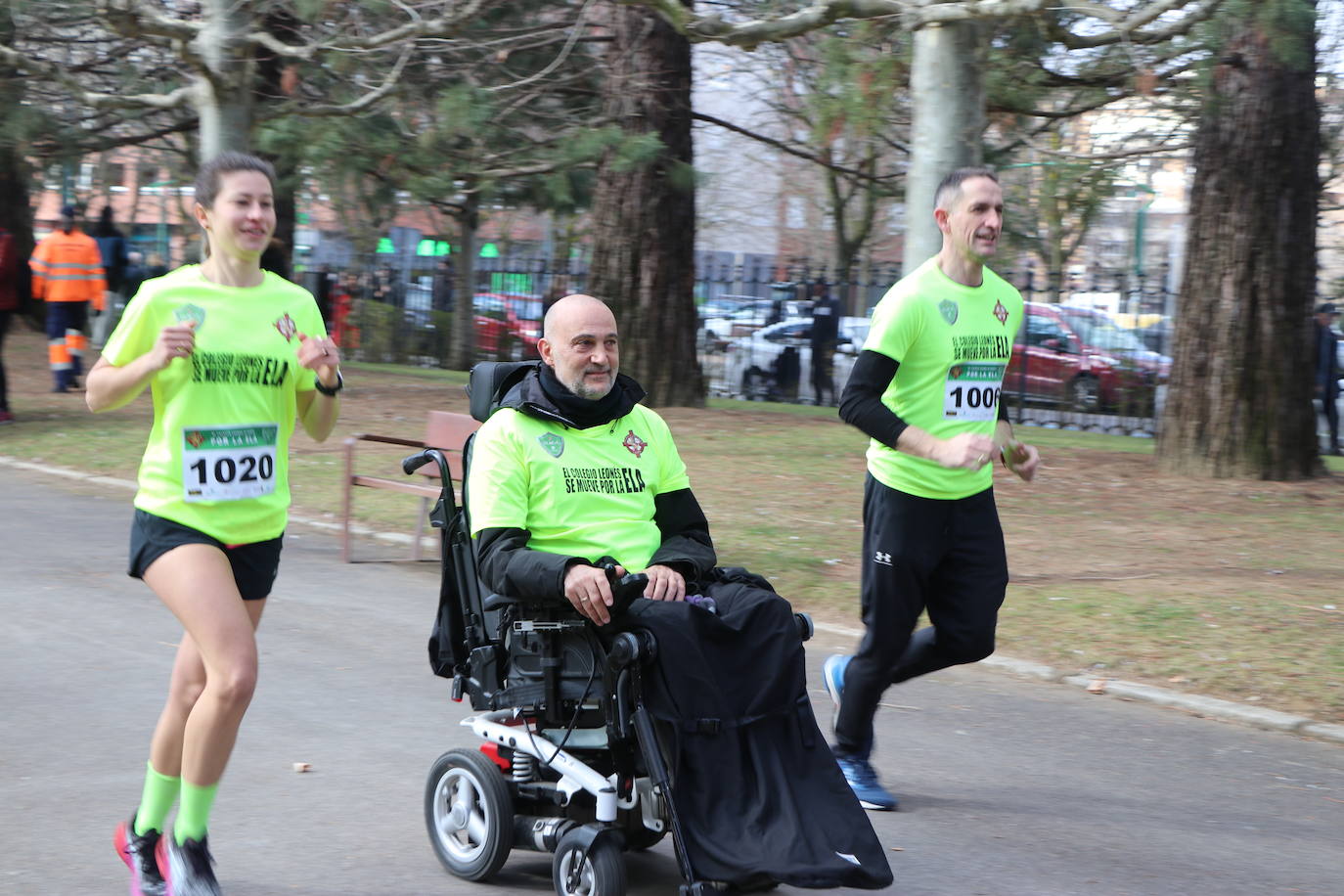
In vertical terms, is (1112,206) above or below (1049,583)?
above

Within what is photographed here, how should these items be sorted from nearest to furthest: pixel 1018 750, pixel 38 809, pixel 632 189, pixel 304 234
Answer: pixel 38 809, pixel 1018 750, pixel 632 189, pixel 304 234

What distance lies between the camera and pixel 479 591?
454 cm

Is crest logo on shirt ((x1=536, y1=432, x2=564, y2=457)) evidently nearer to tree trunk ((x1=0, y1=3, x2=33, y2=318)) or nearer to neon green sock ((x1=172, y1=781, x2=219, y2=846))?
neon green sock ((x1=172, y1=781, x2=219, y2=846))

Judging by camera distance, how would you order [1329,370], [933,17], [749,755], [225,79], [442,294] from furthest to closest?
1. [442,294]
2. [1329,370]
3. [225,79]
4. [933,17]
5. [749,755]

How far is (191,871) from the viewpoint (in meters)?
4.03

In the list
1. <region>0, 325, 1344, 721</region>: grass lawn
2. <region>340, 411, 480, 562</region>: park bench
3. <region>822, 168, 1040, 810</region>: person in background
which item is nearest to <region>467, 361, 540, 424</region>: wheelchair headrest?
<region>822, 168, 1040, 810</region>: person in background

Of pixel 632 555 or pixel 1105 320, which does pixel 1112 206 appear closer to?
pixel 1105 320

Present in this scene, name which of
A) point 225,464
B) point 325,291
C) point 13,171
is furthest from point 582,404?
point 325,291

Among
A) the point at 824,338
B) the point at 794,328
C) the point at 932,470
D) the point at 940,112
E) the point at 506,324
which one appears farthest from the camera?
the point at 506,324

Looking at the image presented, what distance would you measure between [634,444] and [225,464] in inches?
44.3

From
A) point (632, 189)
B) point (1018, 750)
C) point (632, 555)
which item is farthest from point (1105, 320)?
point (632, 555)

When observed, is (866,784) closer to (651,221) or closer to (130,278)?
(651,221)

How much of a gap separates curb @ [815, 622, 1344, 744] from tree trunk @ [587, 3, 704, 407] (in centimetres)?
966

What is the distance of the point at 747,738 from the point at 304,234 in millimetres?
62984
